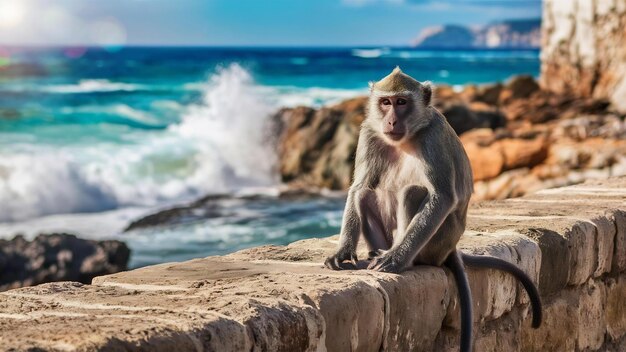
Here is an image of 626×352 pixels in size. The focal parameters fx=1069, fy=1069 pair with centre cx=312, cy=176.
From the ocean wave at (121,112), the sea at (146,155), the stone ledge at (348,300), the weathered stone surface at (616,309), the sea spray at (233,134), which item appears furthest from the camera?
the ocean wave at (121,112)

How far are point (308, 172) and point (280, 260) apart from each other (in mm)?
20508

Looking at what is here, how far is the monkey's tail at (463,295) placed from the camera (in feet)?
12.3

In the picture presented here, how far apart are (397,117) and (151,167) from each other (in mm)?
25647

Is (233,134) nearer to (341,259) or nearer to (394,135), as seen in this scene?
(394,135)

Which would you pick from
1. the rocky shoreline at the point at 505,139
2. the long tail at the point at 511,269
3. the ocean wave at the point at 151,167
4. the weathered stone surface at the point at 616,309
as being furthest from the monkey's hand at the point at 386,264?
the ocean wave at the point at 151,167

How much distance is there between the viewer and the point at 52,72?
Answer: 54.3m

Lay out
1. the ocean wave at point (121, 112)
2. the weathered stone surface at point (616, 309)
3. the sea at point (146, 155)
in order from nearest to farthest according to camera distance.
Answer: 1. the weathered stone surface at point (616, 309)
2. the sea at point (146, 155)
3. the ocean wave at point (121, 112)

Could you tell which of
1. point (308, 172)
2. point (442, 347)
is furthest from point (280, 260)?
point (308, 172)

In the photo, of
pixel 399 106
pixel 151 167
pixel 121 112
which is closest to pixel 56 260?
pixel 399 106

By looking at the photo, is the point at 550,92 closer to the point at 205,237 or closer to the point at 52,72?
the point at 205,237

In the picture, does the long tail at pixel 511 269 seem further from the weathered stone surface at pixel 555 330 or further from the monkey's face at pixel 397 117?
the monkey's face at pixel 397 117

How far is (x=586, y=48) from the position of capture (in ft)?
100

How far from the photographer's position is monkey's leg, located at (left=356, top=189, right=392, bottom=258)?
13.6ft

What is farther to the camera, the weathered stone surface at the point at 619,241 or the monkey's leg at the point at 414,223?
the weathered stone surface at the point at 619,241
